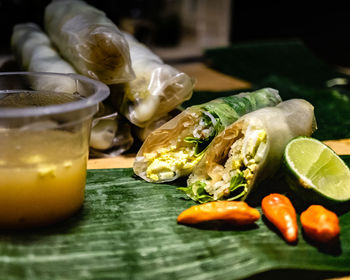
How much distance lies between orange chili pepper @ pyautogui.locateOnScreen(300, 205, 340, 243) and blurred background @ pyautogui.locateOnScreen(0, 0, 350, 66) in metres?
4.32

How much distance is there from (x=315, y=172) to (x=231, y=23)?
5.93 m

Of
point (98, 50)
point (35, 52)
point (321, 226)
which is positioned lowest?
point (321, 226)

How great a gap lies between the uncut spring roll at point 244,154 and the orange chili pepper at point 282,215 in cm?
13

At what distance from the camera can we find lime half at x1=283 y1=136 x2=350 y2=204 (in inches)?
72.8

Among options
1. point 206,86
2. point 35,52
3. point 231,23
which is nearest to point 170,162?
point 35,52

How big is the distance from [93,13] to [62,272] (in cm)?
189

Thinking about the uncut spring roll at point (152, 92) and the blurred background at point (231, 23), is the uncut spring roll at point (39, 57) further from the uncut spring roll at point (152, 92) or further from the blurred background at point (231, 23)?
the blurred background at point (231, 23)

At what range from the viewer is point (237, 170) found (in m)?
1.94

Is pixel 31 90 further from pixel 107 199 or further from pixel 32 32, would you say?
pixel 32 32

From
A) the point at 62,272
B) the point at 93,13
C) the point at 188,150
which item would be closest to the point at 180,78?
the point at 188,150

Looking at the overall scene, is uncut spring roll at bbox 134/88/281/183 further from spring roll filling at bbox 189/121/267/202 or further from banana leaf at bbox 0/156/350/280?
banana leaf at bbox 0/156/350/280

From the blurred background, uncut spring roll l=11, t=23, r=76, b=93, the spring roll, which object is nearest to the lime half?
uncut spring roll l=11, t=23, r=76, b=93

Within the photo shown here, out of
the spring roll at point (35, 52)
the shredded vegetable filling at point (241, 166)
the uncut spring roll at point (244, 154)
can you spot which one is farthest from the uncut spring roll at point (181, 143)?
the spring roll at point (35, 52)

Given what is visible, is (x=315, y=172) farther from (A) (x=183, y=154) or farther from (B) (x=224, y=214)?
(A) (x=183, y=154)
